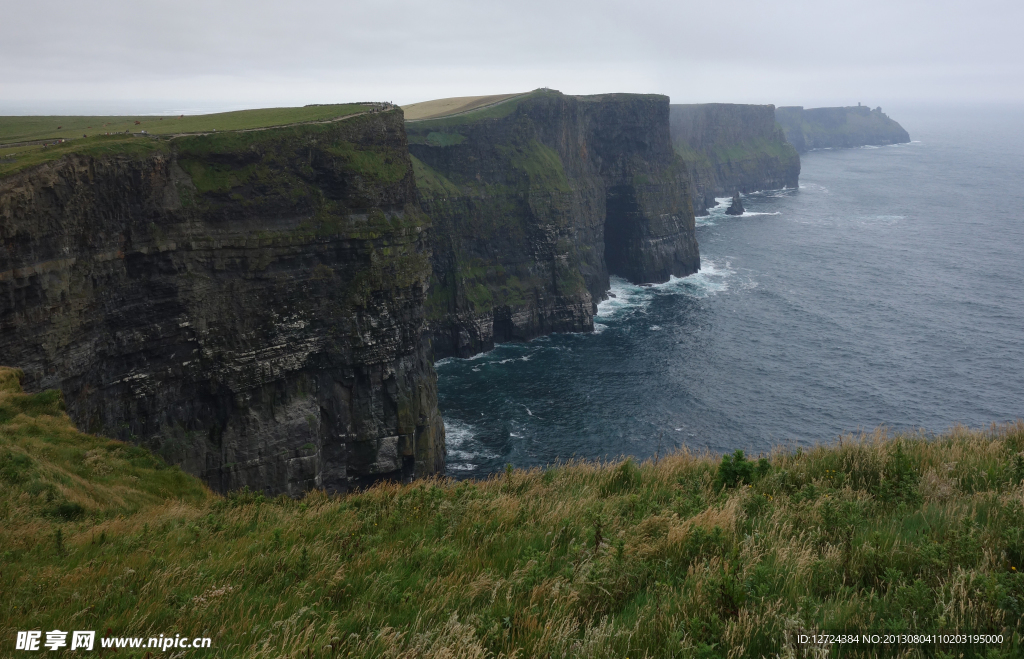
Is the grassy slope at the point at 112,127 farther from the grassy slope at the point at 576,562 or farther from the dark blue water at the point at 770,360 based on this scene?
the grassy slope at the point at 576,562

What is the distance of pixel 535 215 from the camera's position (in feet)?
303

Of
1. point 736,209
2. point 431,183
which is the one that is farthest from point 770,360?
point 736,209

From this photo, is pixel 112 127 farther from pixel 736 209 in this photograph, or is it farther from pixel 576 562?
pixel 736 209

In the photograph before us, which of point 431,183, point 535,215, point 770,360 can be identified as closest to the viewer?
point 770,360

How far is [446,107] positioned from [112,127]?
219ft

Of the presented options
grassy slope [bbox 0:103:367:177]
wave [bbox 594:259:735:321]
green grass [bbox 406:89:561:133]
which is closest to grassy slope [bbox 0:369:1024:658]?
grassy slope [bbox 0:103:367:177]

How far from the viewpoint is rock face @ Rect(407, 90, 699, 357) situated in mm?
84625

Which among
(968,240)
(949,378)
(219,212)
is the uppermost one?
(219,212)

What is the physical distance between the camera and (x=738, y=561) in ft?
29.8

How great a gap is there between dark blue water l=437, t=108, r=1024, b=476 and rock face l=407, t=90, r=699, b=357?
4598 millimetres

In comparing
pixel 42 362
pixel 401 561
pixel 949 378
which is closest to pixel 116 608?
pixel 401 561

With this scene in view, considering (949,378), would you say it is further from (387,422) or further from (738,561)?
(738,561)

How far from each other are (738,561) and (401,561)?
5146mm

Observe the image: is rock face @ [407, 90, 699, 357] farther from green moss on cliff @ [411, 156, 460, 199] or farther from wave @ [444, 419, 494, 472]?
wave @ [444, 419, 494, 472]
